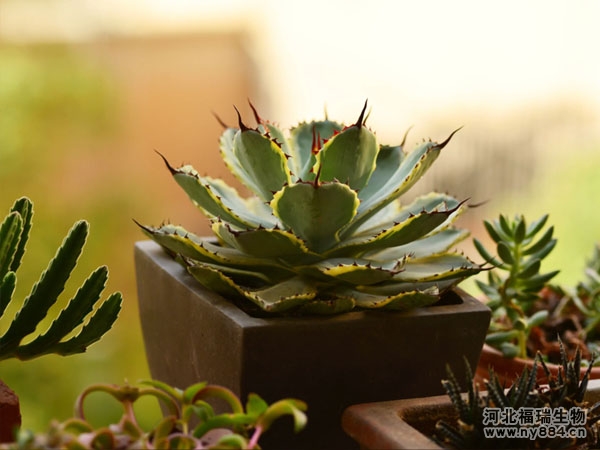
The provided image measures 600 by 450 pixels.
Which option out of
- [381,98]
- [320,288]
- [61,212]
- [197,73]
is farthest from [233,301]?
[197,73]

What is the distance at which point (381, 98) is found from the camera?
15.3 feet

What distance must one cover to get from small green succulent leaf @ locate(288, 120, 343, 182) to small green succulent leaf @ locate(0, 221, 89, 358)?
0.82 ft

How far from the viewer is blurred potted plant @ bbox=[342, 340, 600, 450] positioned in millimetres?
712

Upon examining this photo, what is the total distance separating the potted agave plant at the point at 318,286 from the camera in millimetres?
791

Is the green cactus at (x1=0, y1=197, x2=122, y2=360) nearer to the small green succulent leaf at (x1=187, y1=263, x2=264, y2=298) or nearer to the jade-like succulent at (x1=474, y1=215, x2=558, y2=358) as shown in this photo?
the small green succulent leaf at (x1=187, y1=263, x2=264, y2=298)

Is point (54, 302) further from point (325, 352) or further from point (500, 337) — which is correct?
point (500, 337)

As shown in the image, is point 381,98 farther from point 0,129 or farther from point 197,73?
point 0,129

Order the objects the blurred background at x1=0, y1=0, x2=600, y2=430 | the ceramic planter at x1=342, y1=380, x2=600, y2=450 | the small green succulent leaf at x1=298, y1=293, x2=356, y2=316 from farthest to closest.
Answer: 1. the blurred background at x1=0, y1=0, x2=600, y2=430
2. the small green succulent leaf at x1=298, y1=293, x2=356, y2=316
3. the ceramic planter at x1=342, y1=380, x2=600, y2=450

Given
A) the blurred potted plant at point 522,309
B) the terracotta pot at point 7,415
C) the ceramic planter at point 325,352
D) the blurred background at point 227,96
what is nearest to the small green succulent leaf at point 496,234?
the blurred potted plant at point 522,309

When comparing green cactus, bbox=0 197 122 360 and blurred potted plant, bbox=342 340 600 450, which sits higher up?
green cactus, bbox=0 197 122 360

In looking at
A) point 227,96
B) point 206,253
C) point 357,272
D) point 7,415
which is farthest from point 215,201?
point 227,96

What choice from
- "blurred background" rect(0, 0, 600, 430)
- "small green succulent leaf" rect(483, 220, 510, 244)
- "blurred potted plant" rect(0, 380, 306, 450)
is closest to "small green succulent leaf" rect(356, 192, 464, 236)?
"small green succulent leaf" rect(483, 220, 510, 244)

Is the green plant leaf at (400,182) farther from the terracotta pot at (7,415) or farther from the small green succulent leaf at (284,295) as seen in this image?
the terracotta pot at (7,415)

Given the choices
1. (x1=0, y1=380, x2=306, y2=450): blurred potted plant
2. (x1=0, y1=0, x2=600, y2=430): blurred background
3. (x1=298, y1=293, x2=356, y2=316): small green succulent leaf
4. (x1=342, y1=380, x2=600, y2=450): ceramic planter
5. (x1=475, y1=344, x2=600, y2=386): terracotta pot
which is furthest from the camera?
(x1=0, y1=0, x2=600, y2=430): blurred background
